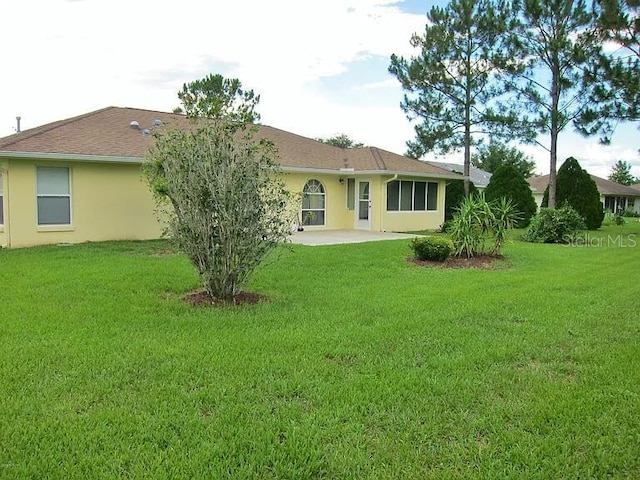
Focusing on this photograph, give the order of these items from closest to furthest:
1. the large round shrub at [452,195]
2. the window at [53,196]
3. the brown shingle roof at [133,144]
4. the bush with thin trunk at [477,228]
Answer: the bush with thin trunk at [477,228], the window at [53,196], the brown shingle roof at [133,144], the large round shrub at [452,195]

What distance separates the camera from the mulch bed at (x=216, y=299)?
645 centimetres

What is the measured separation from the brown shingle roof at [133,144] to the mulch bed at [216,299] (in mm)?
5852

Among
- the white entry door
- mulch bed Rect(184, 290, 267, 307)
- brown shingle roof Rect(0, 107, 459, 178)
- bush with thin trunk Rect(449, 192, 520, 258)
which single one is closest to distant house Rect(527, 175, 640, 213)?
brown shingle roof Rect(0, 107, 459, 178)

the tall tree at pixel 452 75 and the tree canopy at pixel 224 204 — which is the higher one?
the tall tree at pixel 452 75

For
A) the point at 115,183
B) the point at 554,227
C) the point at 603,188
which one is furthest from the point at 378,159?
the point at 603,188

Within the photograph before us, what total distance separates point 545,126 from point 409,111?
6.48m

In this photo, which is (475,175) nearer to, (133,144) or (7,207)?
(133,144)

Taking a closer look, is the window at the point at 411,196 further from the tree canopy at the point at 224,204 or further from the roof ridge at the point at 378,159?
the tree canopy at the point at 224,204

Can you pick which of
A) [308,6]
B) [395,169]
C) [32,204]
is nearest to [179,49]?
[308,6]

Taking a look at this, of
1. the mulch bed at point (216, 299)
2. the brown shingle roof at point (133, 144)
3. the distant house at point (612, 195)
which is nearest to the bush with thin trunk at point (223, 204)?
the mulch bed at point (216, 299)

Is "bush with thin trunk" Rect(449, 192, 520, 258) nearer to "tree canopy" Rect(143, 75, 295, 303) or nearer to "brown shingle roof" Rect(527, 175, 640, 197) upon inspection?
"tree canopy" Rect(143, 75, 295, 303)

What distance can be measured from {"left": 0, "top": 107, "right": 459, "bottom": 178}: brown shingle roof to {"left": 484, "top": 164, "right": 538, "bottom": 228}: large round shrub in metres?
3.87

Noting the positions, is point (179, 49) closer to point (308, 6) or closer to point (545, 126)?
point (308, 6)

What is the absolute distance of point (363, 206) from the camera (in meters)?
19.5
